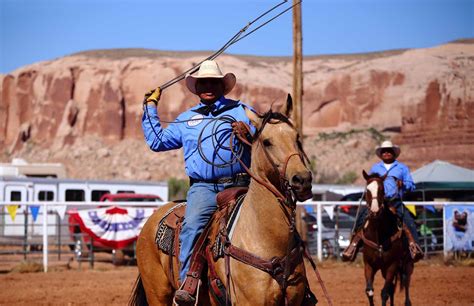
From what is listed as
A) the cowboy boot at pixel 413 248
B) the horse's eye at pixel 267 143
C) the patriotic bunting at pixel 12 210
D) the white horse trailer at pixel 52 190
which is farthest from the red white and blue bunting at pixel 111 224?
the horse's eye at pixel 267 143

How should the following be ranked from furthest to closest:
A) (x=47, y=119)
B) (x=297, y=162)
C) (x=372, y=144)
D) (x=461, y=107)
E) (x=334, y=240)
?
(x=47, y=119)
(x=372, y=144)
(x=461, y=107)
(x=334, y=240)
(x=297, y=162)

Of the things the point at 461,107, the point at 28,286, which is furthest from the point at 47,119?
the point at 28,286

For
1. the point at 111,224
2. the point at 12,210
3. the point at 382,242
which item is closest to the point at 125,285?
the point at 111,224

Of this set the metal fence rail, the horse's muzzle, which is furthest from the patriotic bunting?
the horse's muzzle

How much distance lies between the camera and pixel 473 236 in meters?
21.6

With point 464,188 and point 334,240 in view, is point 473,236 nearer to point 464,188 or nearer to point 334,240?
point 334,240

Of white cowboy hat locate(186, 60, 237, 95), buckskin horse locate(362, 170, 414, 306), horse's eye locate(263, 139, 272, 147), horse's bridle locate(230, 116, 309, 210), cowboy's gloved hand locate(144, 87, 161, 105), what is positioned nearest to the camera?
horse's bridle locate(230, 116, 309, 210)

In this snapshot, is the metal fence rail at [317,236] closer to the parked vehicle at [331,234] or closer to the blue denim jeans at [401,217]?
the parked vehicle at [331,234]

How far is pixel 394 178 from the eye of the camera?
11.8 m

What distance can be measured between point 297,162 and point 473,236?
56.6ft

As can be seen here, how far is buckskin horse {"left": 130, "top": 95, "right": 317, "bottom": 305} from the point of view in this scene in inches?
229

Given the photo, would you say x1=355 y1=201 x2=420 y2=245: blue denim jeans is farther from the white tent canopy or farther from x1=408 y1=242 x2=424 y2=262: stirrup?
the white tent canopy

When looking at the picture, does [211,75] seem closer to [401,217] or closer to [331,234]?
[401,217]

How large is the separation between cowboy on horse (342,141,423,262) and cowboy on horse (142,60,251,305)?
520 cm
